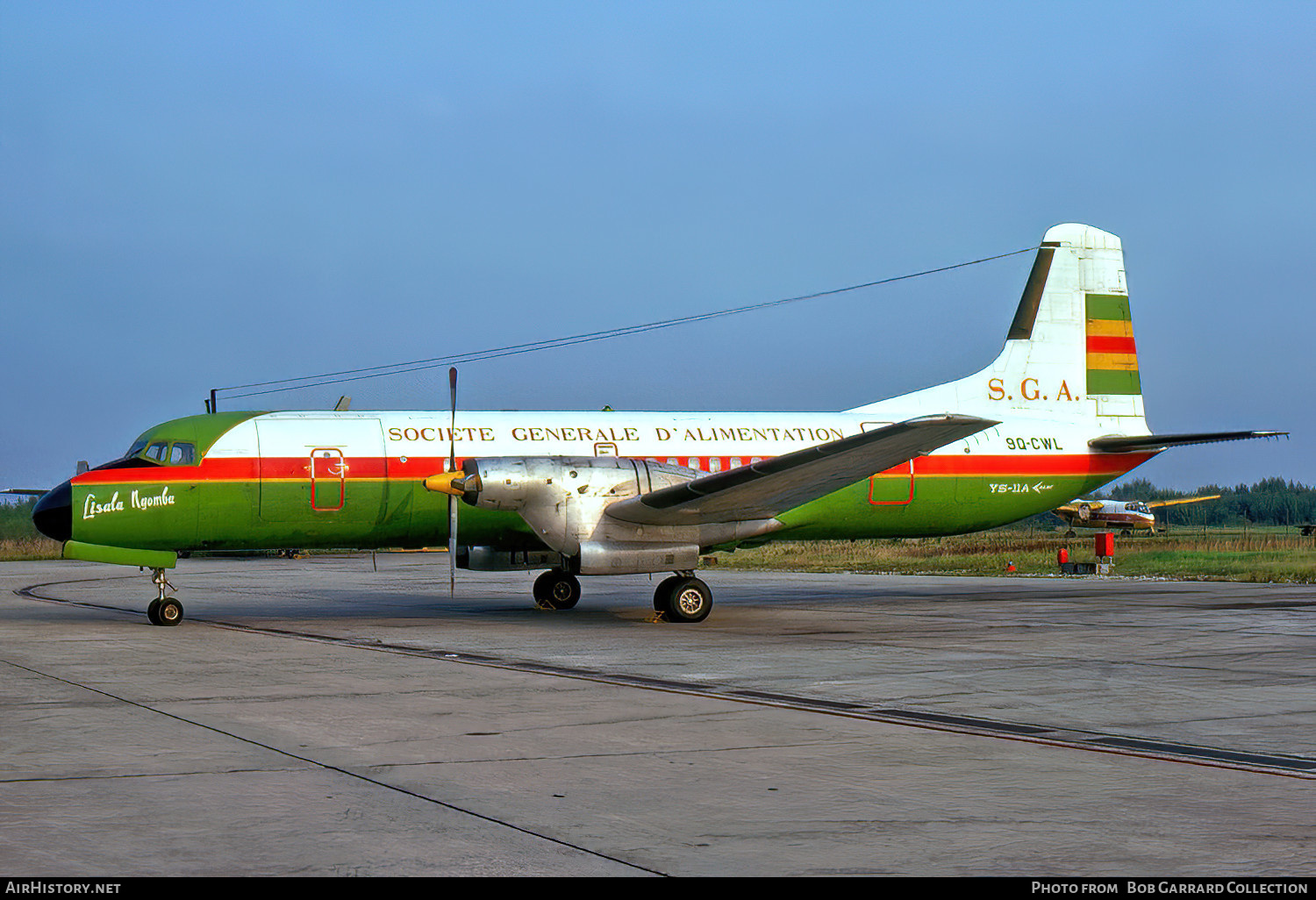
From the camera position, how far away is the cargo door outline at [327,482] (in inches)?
795

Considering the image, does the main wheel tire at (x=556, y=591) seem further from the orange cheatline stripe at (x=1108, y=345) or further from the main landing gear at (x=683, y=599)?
the orange cheatline stripe at (x=1108, y=345)

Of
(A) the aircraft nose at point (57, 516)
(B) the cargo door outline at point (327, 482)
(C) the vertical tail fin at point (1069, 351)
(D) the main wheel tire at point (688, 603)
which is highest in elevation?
(C) the vertical tail fin at point (1069, 351)

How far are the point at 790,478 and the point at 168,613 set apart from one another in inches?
403

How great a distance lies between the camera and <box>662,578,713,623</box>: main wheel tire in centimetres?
1975

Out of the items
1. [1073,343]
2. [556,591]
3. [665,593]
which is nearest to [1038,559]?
[1073,343]

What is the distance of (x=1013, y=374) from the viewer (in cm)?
2461

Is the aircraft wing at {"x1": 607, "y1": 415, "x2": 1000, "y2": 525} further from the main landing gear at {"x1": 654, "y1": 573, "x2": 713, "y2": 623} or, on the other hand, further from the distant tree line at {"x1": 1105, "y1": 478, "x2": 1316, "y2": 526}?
the distant tree line at {"x1": 1105, "y1": 478, "x2": 1316, "y2": 526}

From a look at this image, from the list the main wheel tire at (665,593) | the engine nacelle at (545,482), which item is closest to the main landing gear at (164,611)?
the engine nacelle at (545,482)

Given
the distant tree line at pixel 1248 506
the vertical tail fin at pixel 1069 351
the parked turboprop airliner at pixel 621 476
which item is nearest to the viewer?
the parked turboprop airliner at pixel 621 476

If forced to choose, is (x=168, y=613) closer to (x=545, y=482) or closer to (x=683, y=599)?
(x=545, y=482)

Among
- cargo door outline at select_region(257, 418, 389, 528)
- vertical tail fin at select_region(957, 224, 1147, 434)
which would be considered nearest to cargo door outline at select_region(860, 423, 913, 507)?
vertical tail fin at select_region(957, 224, 1147, 434)

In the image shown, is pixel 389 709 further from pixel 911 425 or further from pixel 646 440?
pixel 646 440

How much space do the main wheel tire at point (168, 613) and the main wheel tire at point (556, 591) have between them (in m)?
6.35

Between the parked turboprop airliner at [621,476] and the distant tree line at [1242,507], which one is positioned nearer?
the parked turboprop airliner at [621,476]
